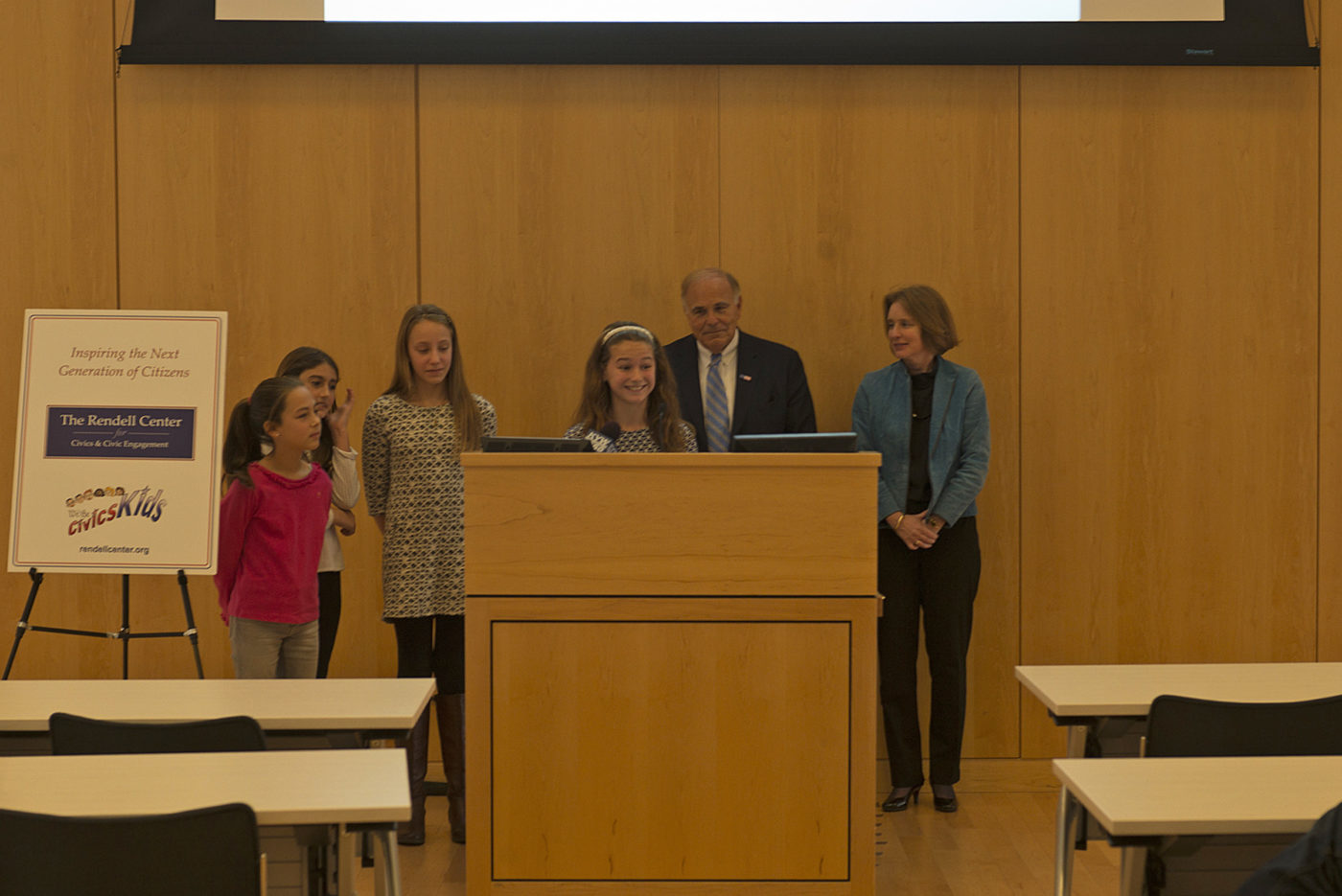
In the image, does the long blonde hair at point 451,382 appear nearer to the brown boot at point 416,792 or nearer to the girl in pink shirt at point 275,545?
the girl in pink shirt at point 275,545

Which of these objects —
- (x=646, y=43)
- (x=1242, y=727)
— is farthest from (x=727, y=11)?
(x=1242, y=727)

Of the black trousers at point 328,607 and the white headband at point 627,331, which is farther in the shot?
the black trousers at point 328,607

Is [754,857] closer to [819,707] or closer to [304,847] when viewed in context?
[819,707]

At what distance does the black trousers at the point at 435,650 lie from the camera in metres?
3.81

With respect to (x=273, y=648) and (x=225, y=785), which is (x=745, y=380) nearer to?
(x=273, y=648)

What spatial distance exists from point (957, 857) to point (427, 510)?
1.97m

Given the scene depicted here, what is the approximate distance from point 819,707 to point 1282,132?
10.8 ft

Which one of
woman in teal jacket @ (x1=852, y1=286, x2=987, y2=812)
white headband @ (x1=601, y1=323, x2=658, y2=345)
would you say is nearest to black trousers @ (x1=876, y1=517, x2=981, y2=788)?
woman in teal jacket @ (x1=852, y1=286, x2=987, y2=812)

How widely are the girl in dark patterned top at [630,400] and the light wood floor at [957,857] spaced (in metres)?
1.28

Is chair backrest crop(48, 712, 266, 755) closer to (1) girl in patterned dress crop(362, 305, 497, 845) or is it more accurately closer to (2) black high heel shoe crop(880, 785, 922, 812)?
(1) girl in patterned dress crop(362, 305, 497, 845)

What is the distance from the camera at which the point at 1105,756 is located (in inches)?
104

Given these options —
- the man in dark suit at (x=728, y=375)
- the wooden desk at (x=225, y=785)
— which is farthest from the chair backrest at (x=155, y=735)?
the man in dark suit at (x=728, y=375)

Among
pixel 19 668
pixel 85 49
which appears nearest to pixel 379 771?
pixel 19 668

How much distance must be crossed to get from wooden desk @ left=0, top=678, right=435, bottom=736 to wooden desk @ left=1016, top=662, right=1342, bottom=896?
4.36 feet
